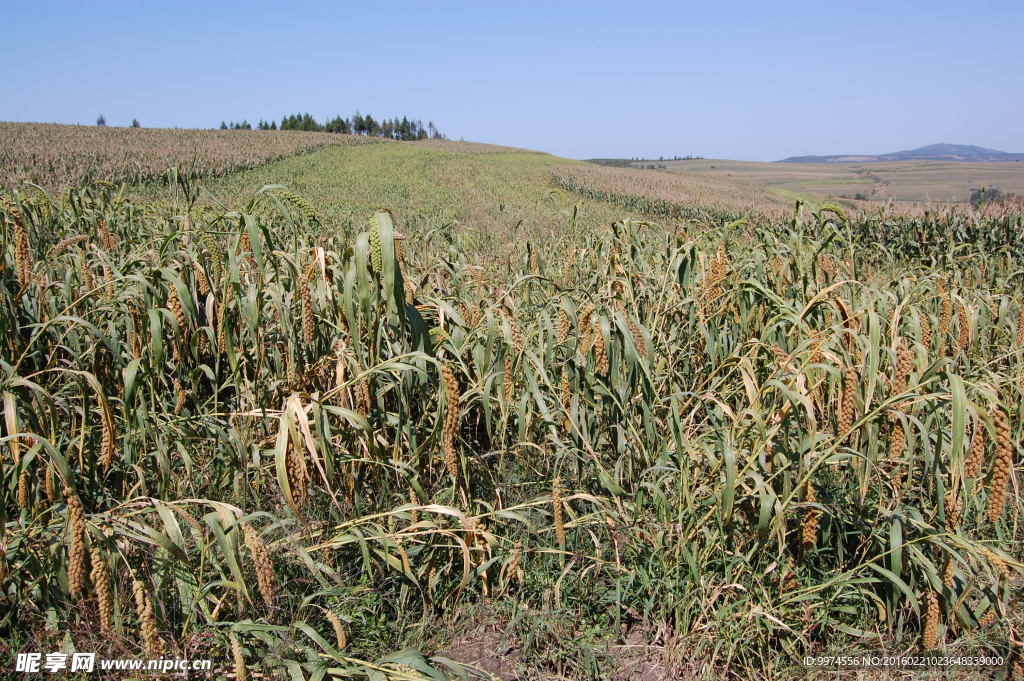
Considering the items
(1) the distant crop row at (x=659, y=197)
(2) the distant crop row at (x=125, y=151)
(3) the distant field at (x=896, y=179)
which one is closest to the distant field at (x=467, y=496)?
(2) the distant crop row at (x=125, y=151)

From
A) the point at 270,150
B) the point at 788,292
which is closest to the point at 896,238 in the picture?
the point at 788,292

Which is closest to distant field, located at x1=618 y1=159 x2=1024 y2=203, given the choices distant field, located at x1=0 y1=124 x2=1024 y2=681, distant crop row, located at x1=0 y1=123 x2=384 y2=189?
distant crop row, located at x1=0 y1=123 x2=384 y2=189

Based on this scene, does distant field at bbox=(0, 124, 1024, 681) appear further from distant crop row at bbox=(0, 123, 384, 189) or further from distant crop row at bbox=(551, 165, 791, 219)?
distant crop row at bbox=(551, 165, 791, 219)

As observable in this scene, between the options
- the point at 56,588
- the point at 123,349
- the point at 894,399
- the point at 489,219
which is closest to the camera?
the point at 894,399

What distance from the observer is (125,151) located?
92.0ft

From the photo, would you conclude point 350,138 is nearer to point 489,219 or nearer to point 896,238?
point 489,219

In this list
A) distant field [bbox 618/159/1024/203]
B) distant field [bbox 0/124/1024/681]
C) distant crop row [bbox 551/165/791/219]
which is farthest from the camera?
distant field [bbox 618/159/1024/203]

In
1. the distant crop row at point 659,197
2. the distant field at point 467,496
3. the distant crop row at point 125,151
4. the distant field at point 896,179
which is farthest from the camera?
the distant field at point 896,179

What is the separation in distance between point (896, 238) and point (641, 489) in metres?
8.79

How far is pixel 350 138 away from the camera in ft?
159

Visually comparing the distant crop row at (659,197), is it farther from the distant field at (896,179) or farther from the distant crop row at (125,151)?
the distant field at (896,179)

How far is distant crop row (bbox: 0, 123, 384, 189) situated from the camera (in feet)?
66.9

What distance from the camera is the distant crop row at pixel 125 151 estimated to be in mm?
20391

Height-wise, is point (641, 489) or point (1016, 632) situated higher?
point (641, 489)
